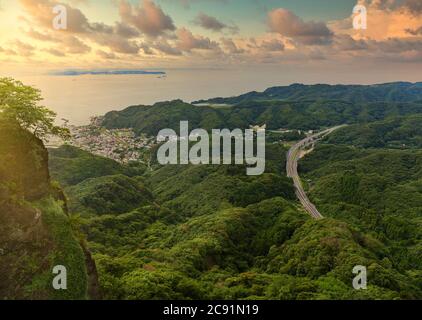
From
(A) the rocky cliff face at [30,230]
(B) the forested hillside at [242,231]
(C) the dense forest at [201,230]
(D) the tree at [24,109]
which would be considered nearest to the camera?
(A) the rocky cliff face at [30,230]

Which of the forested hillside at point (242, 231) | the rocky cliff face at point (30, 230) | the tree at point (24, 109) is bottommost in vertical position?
the forested hillside at point (242, 231)

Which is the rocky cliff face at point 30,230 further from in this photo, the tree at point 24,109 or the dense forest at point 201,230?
the tree at point 24,109

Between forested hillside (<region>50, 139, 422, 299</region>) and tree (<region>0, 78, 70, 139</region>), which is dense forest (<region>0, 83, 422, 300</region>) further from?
tree (<region>0, 78, 70, 139</region>)

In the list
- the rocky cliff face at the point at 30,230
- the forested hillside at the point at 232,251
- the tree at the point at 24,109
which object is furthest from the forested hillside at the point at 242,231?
the tree at the point at 24,109

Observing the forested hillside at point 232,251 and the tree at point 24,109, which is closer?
the tree at point 24,109

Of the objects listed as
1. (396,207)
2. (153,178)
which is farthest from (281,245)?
(153,178)
